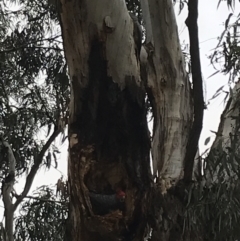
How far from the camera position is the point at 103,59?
1.50 m

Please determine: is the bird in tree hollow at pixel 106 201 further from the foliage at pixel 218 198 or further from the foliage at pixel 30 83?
the foliage at pixel 30 83

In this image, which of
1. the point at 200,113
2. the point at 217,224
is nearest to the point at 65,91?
the point at 217,224

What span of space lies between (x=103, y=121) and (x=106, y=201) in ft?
0.70

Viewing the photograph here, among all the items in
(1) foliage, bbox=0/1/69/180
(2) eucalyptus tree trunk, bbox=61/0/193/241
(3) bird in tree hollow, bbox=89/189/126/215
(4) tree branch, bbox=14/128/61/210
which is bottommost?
(3) bird in tree hollow, bbox=89/189/126/215

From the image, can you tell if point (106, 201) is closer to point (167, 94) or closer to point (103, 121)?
point (103, 121)

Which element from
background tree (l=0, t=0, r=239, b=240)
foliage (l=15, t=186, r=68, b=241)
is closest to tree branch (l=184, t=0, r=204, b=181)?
background tree (l=0, t=0, r=239, b=240)

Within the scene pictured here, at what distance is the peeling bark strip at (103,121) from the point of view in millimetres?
1491

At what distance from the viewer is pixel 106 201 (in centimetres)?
149

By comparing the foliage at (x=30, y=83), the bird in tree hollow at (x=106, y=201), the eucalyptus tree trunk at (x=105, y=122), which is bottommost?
the bird in tree hollow at (x=106, y=201)

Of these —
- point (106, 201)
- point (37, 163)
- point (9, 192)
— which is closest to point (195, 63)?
point (106, 201)

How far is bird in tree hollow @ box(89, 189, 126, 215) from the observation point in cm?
149

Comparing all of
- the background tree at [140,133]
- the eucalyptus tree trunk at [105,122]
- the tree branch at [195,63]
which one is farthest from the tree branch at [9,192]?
the tree branch at [195,63]

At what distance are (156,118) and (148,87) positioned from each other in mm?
123

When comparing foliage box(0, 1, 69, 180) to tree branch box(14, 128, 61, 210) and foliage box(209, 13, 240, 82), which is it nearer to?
tree branch box(14, 128, 61, 210)
